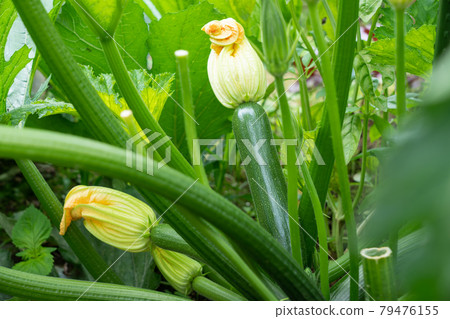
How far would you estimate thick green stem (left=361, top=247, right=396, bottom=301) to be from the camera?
58 centimetres

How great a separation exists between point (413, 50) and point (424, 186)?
666mm

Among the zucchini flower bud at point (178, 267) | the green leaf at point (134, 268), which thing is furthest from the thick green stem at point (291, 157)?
the green leaf at point (134, 268)

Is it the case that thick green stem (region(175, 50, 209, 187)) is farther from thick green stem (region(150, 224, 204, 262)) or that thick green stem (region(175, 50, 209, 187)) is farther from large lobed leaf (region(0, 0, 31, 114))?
large lobed leaf (region(0, 0, 31, 114))

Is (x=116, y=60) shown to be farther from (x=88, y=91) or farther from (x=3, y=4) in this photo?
(x=3, y=4)

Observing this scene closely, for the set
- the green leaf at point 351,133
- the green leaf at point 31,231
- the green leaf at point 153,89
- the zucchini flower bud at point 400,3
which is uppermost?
the zucchini flower bud at point 400,3

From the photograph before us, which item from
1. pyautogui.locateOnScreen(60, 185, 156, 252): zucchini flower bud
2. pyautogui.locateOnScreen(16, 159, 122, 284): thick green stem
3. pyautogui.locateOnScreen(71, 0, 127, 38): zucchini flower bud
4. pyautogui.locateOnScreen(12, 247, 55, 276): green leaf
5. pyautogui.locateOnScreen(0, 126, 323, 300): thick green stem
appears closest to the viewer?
pyautogui.locateOnScreen(0, 126, 323, 300): thick green stem

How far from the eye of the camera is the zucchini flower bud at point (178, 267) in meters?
0.86

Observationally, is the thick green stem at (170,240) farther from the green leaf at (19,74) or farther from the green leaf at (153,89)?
the green leaf at (19,74)

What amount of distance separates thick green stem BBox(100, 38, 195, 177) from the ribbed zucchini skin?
0.18 m

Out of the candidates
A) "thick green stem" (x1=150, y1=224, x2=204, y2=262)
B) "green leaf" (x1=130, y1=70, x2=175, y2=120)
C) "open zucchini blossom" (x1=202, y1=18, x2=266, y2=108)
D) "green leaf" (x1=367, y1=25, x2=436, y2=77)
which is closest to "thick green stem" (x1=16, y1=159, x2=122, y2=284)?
"thick green stem" (x1=150, y1=224, x2=204, y2=262)

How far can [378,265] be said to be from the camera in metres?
0.58

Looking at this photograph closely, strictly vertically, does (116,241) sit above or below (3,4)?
below

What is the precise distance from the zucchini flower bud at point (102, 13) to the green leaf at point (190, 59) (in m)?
0.34
